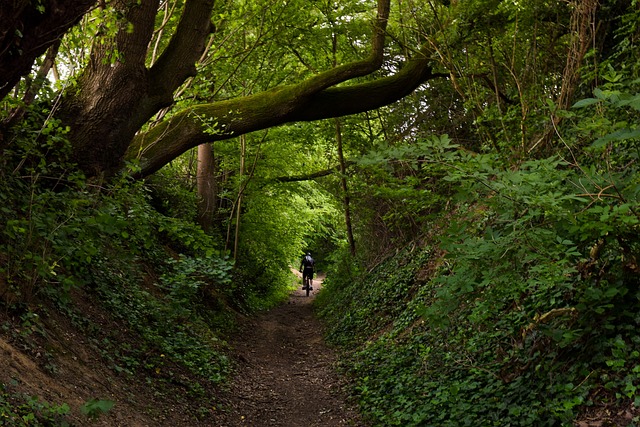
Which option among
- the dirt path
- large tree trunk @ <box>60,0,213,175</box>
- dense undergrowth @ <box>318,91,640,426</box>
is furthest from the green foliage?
large tree trunk @ <box>60,0,213,175</box>

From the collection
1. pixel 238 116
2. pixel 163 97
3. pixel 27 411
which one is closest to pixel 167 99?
pixel 163 97

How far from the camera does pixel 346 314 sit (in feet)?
43.6

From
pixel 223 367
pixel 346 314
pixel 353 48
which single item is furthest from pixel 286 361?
pixel 353 48

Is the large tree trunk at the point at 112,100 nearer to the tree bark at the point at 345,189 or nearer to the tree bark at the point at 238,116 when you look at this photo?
the tree bark at the point at 238,116

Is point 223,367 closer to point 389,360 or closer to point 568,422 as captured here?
point 389,360

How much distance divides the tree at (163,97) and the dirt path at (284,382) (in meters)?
3.65

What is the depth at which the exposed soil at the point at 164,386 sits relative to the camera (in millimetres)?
4625

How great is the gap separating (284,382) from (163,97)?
489 cm

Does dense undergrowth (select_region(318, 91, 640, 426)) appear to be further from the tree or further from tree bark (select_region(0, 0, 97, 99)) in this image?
the tree

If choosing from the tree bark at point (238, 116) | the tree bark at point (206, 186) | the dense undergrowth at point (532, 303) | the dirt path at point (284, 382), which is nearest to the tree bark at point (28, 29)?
the dense undergrowth at point (532, 303)

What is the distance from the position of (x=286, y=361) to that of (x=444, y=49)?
21.1 ft

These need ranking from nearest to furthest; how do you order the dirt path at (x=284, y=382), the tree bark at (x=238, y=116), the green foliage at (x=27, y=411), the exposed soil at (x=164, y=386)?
the green foliage at (x=27, y=411) < the exposed soil at (x=164, y=386) < the dirt path at (x=284, y=382) < the tree bark at (x=238, y=116)

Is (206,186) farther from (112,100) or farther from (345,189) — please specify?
(112,100)

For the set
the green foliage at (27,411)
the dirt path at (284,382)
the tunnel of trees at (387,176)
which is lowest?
the dirt path at (284,382)
